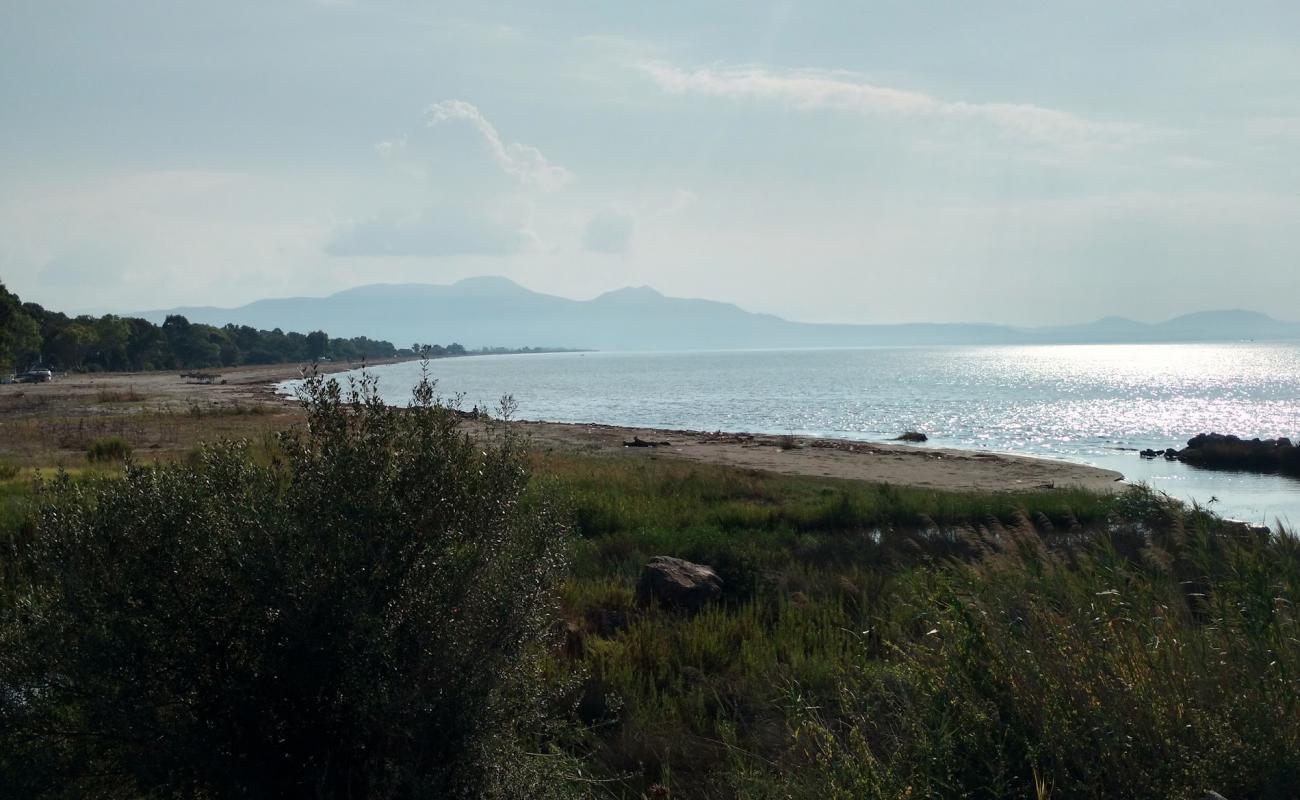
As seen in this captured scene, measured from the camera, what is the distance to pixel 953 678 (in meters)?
4.80

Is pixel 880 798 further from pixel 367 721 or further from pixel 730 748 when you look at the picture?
pixel 367 721

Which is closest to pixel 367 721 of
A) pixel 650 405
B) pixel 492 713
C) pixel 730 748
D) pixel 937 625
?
pixel 492 713

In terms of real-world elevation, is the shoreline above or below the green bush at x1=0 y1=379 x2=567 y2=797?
below

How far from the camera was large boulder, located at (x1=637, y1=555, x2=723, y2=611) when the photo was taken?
10359mm

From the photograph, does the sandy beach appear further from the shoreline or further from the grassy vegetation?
the grassy vegetation

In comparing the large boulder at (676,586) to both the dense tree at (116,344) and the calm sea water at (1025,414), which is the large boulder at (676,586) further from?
the dense tree at (116,344)

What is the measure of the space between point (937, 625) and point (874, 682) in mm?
976

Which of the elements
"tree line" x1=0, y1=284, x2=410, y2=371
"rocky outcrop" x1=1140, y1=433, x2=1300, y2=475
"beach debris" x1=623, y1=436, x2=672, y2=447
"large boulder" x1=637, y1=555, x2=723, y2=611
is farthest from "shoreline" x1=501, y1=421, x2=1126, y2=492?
"tree line" x1=0, y1=284, x2=410, y2=371

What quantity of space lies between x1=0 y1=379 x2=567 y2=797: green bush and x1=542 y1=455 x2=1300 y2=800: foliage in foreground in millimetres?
1355

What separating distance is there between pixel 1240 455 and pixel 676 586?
120ft

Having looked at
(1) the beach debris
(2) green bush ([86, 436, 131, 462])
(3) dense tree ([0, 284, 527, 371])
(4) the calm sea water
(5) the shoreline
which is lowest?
(4) the calm sea water

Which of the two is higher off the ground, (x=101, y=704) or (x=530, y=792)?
(x=101, y=704)

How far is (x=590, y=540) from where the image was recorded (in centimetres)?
1493

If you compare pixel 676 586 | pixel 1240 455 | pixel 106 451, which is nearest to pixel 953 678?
pixel 676 586
